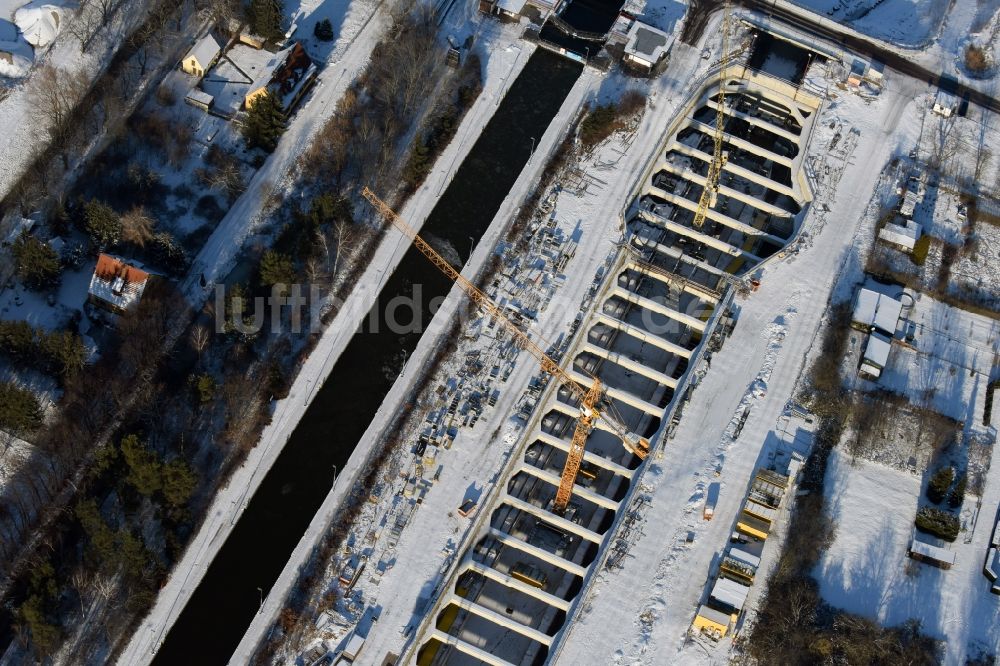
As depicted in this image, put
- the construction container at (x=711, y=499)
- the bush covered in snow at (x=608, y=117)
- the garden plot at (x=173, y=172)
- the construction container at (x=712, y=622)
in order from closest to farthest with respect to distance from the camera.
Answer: the construction container at (x=712, y=622) < the construction container at (x=711, y=499) < the garden plot at (x=173, y=172) < the bush covered in snow at (x=608, y=117)

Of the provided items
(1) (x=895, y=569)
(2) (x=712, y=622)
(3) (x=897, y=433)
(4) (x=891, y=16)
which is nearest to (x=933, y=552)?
(1) (x=895, y=569)

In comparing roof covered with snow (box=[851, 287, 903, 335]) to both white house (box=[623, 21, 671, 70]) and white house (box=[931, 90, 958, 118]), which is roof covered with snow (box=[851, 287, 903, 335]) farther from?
white house (box=[623, 21, 671, 70])

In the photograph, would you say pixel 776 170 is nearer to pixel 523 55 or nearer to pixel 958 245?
pixel 958 245

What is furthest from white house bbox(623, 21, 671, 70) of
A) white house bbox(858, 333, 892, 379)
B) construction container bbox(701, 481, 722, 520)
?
construction container bbox(701, 481, 722, 520)

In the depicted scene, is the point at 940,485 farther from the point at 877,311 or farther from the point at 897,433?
the point at 877,311

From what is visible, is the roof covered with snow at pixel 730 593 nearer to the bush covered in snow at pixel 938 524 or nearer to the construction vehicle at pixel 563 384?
the construction vehicle at pixel 563 384

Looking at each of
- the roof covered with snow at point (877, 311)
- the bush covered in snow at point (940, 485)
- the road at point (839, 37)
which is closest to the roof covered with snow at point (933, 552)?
the bush covered in snow at point (940, 485)

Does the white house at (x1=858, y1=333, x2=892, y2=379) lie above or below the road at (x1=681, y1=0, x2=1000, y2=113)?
below
